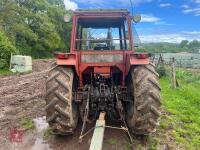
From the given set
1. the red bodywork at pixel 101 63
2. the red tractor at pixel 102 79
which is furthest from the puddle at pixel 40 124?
the red bodywork at pixel 101 63

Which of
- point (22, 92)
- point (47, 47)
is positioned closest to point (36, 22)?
point (47, 47)

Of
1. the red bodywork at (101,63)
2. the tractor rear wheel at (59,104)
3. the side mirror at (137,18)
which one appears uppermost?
the side mirror at (137,18)

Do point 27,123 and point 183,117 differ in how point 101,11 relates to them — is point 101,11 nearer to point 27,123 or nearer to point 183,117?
point 27,123

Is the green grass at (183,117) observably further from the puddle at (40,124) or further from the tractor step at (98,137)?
the puddle at (40,124)

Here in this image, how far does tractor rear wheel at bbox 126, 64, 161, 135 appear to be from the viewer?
5.48 m

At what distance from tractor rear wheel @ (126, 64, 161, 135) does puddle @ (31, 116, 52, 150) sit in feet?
5.12

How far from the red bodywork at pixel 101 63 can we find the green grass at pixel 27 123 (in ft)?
4.74

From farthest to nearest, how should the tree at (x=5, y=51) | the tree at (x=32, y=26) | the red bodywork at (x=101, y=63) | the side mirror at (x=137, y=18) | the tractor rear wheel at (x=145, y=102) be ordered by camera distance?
the tree at (x=32, y=26) < the tree at (x=5, y=51) < the side mirror at (x=137, y=18) < the red bodywork at (x=101, y=63) < the tractor rear wheel at (x=145, y=102)

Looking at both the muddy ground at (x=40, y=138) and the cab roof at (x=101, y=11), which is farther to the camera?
the cab roof at (x=101, y=11)

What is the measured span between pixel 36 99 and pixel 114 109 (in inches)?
165

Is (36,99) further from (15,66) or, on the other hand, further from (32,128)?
(15,66)

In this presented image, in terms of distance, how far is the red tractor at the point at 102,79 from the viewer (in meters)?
5.52

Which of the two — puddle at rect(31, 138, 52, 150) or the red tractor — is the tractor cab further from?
puddle at rect(31, 138, 52, 150)

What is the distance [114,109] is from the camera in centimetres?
631
